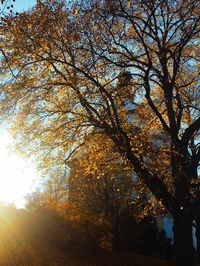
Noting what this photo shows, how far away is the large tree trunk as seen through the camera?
1278cm

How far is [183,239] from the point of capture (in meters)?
12.9

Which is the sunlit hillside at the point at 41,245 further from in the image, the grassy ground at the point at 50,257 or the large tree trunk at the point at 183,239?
the large tree trunk at the point at 183,239

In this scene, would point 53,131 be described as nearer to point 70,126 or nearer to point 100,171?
point 70,126

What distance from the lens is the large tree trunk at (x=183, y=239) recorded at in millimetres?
12781

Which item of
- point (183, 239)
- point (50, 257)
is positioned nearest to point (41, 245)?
point (50, 257)

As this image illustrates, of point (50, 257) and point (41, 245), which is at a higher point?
point (41, 245)

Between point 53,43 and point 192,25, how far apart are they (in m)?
5.84

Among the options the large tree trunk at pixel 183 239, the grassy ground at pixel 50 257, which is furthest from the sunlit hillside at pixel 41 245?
the large tree trunk at pixel 183 239

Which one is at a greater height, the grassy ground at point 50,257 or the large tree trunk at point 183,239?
the large tree trunk at point 183,239

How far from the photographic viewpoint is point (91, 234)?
16406 mm

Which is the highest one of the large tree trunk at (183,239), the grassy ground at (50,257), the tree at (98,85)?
the tree at (98,85)

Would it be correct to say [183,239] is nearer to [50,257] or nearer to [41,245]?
[50,257]

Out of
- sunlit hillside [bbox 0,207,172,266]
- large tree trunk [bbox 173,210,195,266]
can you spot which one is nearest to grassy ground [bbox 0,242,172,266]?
sunlit hillside [bbox 0,207,172,266]

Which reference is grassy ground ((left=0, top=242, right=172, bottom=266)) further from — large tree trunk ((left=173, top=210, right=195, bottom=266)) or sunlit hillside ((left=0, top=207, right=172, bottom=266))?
large tree trunk ((left=173, top=210, right=195, bottom=266))
